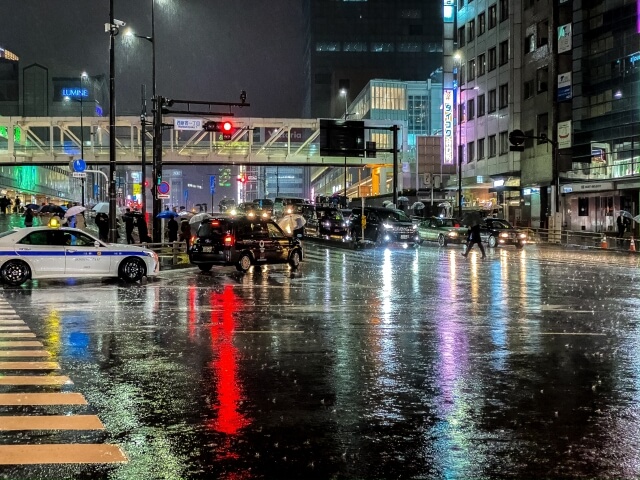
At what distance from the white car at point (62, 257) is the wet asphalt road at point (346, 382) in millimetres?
2055

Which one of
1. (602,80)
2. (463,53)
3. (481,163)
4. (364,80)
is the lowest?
(481,163)

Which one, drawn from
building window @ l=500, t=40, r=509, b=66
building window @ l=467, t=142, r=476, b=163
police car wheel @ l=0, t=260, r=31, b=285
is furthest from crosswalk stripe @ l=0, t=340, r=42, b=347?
building window @ l=467, t=142, r=476, b=163

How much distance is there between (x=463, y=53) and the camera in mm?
74438

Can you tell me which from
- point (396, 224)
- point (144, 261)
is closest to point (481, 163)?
point (396, 224)

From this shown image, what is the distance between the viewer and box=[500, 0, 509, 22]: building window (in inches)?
2481

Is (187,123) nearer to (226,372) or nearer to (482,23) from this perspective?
(226,372)

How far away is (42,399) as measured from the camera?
763 centimetres

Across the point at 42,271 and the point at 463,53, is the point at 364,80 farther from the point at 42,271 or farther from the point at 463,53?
the point at 42,271

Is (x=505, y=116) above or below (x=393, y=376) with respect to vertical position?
above

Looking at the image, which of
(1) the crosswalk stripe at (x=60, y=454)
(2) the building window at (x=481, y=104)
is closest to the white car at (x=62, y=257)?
(1) the crosswalk stripe at (x=60, y=454)

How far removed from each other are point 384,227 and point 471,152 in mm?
34471

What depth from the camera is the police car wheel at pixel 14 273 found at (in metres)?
19.6

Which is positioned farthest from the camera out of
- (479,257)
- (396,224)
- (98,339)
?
(396,224)

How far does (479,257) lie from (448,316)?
771 inches
